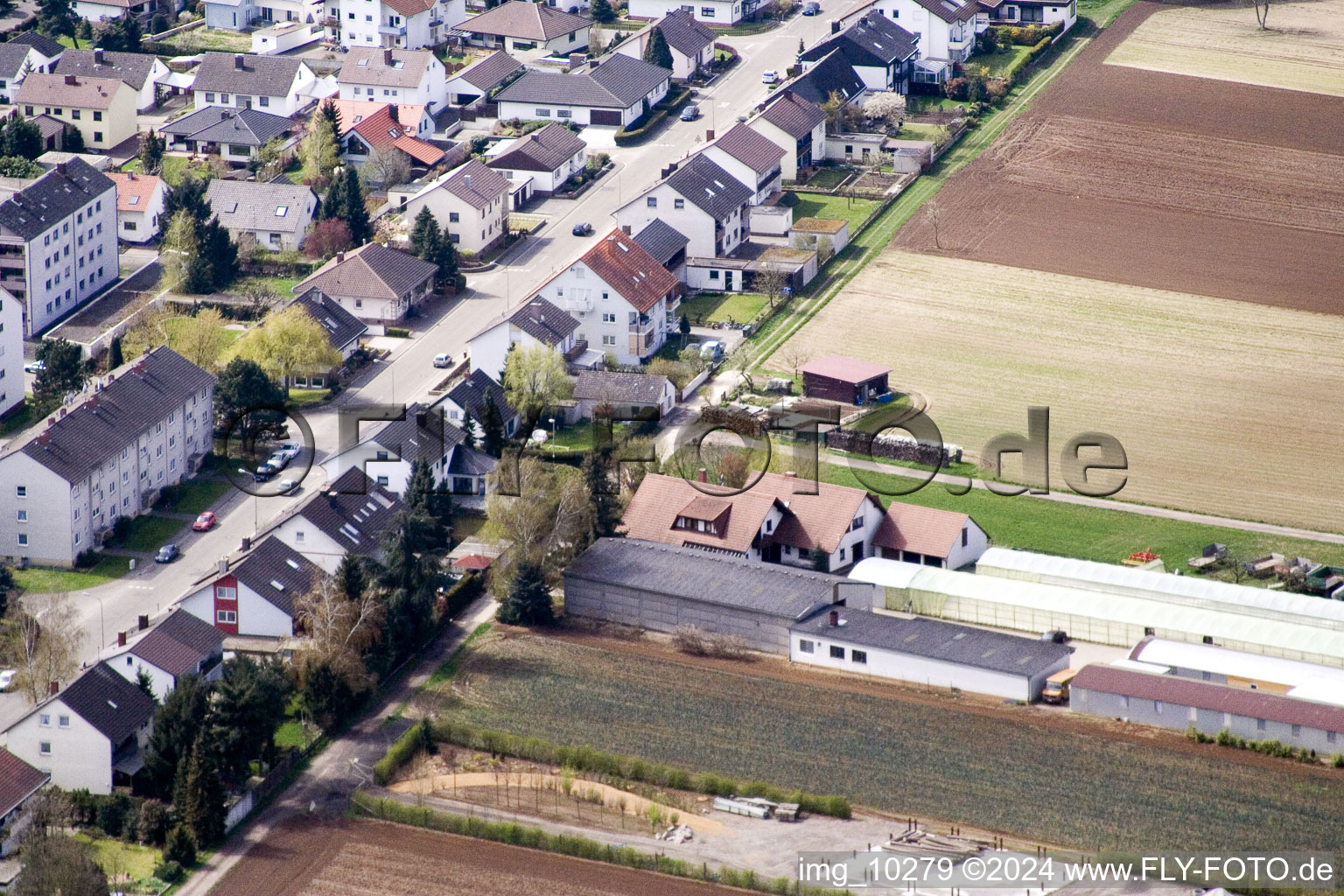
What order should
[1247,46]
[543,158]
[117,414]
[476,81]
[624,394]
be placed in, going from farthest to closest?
[1247,46] → [476,81] → [543,158] → [624,394] → [117,414]

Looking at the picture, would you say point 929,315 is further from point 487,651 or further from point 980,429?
point 487,651

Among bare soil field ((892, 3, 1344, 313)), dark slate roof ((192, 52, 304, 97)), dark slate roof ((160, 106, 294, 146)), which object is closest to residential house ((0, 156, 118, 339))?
dark slate roof ((160, 106, 294, 146))

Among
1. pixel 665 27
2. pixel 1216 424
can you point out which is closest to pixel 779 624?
pixel 1216 424

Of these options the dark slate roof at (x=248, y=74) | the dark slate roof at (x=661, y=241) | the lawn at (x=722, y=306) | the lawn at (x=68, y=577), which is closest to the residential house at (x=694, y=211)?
the dark slate roof at (x=661, y=241)

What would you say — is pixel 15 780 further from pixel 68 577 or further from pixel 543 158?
pixel 543 158

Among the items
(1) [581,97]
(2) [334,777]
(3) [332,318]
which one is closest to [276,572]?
(2) [334,777]

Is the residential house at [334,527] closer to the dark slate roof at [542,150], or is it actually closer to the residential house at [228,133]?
the dark slate roof at [542,150]

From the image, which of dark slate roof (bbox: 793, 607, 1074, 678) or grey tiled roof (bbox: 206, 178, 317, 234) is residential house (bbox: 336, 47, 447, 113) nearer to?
grey tiled roof (bbox: 206, 178, 317, 234)
